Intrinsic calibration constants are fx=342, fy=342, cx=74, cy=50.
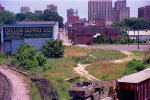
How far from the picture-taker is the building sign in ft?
190

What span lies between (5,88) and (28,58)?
1703 centimetres

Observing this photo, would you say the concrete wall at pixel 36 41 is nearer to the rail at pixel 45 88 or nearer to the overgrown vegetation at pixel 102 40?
the rail at pixel 45 88

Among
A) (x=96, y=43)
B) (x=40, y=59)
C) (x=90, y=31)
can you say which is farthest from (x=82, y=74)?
(x=90, y=31)

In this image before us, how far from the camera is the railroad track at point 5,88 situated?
25.5 m

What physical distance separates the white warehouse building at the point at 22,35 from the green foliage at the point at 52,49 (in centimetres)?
203

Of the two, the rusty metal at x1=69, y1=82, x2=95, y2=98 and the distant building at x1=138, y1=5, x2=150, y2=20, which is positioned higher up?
the distant building at x1=138, y1=5, x2=150, y2=20

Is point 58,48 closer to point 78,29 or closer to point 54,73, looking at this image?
point 54,73

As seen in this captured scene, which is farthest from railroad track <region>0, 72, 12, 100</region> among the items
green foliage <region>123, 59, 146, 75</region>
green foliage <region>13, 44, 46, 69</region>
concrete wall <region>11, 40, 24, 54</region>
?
concrete wall <region>11, 40, 24, 54</region>

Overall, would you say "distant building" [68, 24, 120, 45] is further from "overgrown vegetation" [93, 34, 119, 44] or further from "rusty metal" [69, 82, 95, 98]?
"rusty metal" [69, 82, 95, 98]

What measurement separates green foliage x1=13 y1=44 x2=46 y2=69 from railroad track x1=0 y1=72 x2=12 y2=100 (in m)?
6.75

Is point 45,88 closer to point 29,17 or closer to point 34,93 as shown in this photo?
point 34,93

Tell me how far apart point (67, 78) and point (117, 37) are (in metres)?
68.4

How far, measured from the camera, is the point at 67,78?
33656 mm

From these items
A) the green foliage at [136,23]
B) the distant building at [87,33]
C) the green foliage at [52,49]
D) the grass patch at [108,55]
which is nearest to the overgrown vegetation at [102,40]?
the distant building at [87,33]
